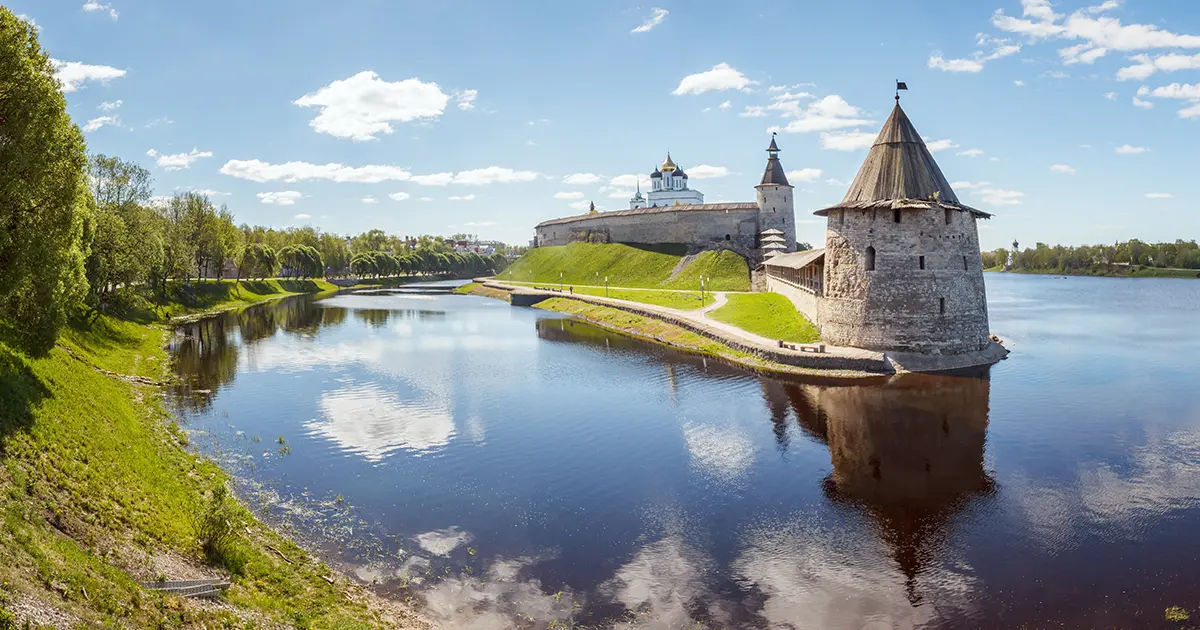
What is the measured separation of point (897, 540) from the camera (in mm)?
14484

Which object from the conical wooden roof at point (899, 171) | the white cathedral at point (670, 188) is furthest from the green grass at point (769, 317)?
the white cathedral at point (670, 188)

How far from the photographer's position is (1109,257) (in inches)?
5684

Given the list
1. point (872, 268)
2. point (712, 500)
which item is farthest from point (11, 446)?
point (872, 268)

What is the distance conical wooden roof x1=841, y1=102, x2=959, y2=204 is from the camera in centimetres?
3403

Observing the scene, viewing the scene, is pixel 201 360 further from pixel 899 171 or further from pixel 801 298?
pixel 899 171

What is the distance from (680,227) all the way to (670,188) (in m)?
37.4

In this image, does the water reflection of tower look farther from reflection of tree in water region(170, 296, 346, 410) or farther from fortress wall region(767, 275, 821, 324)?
reflection of tree in water region(170, 296, 346, 410)

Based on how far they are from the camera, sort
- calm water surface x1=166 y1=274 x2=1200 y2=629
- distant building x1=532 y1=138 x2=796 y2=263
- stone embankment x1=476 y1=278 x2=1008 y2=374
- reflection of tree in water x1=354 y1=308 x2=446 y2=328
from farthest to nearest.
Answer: distant building x1=532 y1=138 x2=796 y2=263 → reflection of tree in water x1=354 y1=308 x2=446 y2=328 → stone embankment x1=476 y1=278 x2=1008 y2=374 → calm water surface x1=166 y1=274 x2=1200 y2=629

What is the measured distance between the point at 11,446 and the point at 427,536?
728cm

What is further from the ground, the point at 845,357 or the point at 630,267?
the point at 630,267

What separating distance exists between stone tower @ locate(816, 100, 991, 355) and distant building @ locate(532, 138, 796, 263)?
4237 cm

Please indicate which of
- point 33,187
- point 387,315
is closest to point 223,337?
point 387,315

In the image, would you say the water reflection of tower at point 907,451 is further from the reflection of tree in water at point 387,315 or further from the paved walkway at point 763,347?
the reflection of tree in water at point 387,315

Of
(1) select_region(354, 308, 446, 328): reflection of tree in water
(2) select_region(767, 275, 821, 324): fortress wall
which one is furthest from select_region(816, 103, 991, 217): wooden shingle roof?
(1) select_region(354, 308, 446, 328): reflection of tree in water
